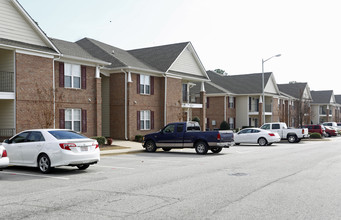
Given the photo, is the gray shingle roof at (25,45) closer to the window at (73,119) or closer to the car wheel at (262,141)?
the window at (73,119)

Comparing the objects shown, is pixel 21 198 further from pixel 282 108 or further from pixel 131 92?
pixel 282 108

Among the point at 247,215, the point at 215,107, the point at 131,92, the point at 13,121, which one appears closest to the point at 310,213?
the point at 247,215

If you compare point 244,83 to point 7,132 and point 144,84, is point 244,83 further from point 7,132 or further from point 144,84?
point 7,132

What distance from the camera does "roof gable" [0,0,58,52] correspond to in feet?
71.1

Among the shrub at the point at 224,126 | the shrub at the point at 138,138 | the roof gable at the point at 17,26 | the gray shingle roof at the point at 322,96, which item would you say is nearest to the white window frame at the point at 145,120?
the shrub at the point at 138,138

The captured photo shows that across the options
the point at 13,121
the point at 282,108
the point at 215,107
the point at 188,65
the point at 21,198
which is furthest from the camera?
the point at 282,108

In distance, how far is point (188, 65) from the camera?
37.6 meters

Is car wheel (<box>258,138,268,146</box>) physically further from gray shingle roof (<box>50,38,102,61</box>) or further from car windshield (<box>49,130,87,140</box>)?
car windshield (<box>49,130,87,140</box>)

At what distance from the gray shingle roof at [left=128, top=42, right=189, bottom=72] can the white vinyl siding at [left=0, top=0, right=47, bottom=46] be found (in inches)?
525

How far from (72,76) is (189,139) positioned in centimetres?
1033

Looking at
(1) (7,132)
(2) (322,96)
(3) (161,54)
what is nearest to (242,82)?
(3) (161,54)

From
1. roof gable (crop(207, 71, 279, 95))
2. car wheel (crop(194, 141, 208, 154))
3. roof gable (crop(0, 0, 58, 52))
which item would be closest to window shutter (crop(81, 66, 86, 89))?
roof gable (crop(0, 0, 58, 52))

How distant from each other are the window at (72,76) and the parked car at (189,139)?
737 centimetres

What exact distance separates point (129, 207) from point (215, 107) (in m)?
44.6
